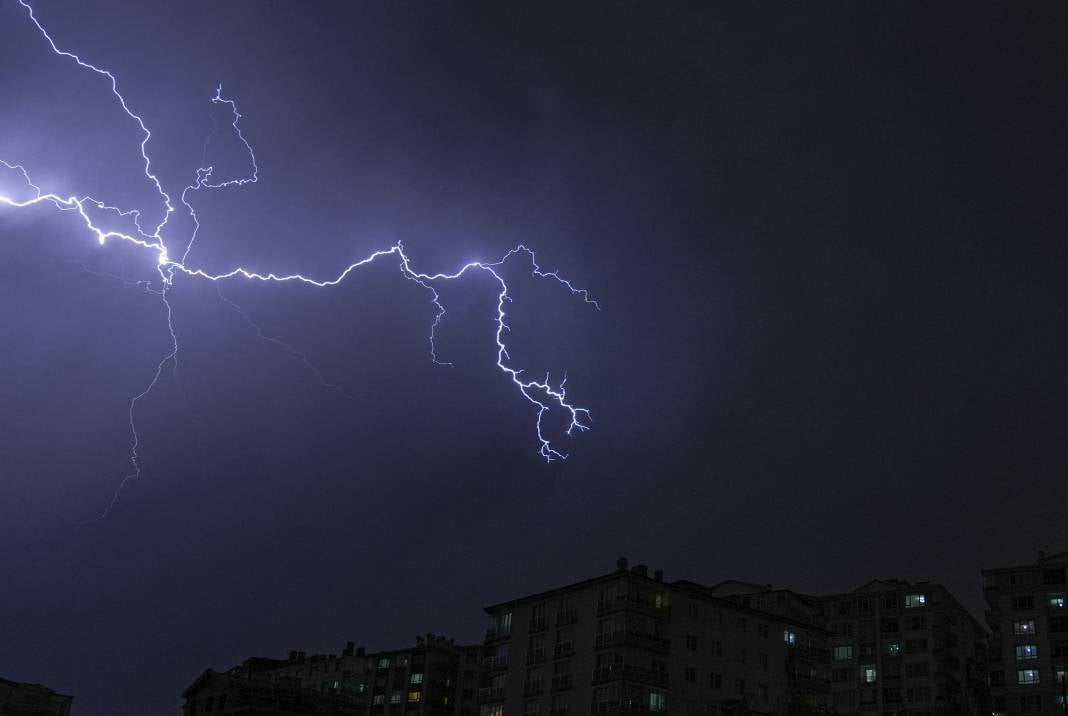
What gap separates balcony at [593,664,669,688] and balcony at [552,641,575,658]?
2970mm

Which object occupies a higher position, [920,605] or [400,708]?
[920,605]

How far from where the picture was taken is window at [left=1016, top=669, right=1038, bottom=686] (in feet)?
247

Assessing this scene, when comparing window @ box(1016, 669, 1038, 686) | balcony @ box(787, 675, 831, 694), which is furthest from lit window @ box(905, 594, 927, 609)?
balcony @ box(787, 675, 831, 694)

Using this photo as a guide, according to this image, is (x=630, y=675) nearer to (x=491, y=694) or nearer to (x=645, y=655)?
(x=645, y=655)

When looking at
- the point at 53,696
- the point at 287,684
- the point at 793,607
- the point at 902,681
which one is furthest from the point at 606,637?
the point at 53,696

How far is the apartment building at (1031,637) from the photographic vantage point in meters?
74.6

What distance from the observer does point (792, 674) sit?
213 ft

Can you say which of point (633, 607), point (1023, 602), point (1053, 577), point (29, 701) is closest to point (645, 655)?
point (633, 607)

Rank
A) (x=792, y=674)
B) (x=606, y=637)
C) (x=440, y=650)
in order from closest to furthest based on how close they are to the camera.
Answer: (x=606, y=637) → (x=792, y=674) → (x=440, y=650)

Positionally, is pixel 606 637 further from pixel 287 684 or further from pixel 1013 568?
pixel 1013 568

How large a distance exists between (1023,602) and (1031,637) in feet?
8.68

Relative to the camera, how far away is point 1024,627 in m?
77.0

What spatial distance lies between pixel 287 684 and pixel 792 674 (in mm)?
37651

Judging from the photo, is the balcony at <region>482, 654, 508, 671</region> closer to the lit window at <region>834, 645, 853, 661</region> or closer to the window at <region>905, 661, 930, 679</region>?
the lit window at <region>834, 645, 853, 661</region>
